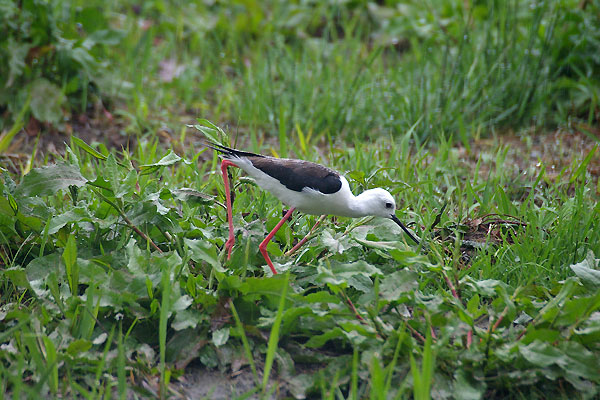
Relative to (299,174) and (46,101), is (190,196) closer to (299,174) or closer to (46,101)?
(299,174)

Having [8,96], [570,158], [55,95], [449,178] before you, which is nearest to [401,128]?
[449,178]

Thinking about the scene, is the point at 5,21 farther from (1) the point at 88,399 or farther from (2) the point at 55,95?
(1) the point at 88,399

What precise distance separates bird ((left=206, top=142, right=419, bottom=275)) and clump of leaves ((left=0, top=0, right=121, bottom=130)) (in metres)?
2.48

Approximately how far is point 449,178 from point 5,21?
11.0 ft

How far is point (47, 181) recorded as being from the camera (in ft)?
9.59

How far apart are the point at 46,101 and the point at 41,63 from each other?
0.97 ft

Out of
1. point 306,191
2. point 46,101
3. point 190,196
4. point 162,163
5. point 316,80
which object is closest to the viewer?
point 306,191

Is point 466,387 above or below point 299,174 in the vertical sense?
below

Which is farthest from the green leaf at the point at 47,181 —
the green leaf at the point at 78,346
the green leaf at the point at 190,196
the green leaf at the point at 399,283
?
the green leaf at the point at 399,283

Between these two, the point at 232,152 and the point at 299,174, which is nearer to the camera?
the point at 299,174

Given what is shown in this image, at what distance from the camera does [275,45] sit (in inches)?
260

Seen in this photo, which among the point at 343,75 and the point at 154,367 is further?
the point at 343,75

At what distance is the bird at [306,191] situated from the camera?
2.84 metres

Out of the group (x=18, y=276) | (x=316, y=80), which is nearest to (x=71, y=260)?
(x=18, y=276)
